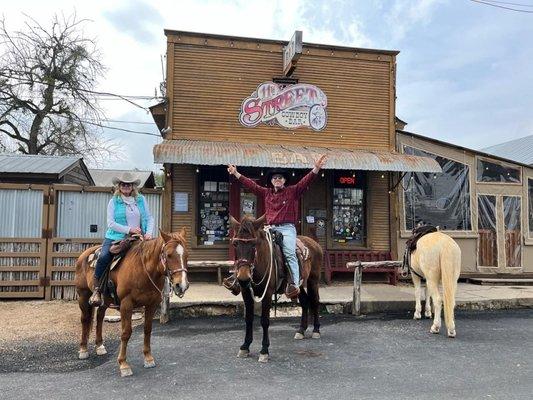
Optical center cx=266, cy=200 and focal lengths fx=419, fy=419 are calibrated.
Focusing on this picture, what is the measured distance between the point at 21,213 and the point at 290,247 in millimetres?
6514

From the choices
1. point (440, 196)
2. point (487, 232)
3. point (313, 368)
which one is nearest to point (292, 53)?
point (440, 196)

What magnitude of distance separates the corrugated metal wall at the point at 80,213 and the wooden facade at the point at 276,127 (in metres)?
1.51

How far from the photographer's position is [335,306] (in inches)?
327

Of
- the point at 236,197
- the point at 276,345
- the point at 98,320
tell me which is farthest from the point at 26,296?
the point at 276,345

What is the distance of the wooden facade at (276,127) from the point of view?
1039cm

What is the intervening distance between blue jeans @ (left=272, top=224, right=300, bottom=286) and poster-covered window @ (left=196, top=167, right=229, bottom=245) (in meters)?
4.57

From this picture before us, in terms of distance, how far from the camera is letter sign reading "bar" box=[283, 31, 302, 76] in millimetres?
9766

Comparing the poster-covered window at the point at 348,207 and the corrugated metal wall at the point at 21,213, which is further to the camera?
the poster-covered window at the point at 348,207

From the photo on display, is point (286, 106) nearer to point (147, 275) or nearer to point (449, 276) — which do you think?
point (449, 276)

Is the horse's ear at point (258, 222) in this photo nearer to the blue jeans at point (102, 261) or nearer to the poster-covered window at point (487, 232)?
the blue jeans at point (102, 261)

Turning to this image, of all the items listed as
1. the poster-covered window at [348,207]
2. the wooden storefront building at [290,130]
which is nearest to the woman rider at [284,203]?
the wooden storefront building at [290,130]

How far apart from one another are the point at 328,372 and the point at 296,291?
111 centimetres

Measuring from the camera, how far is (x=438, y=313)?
6832 mm

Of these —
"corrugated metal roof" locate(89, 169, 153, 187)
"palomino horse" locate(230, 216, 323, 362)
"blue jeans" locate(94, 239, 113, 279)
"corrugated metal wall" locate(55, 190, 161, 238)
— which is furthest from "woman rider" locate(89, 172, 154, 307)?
"corrugated metal roof" locate(89, 169, 153, 187)
